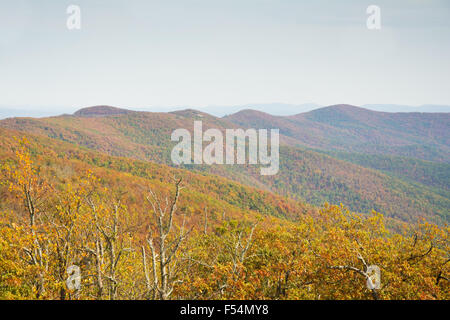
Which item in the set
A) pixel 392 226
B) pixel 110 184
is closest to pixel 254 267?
pixel 110 184

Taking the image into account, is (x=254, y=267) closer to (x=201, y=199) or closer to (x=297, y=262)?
(x=297, y=262)

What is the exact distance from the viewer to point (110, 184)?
237 feet

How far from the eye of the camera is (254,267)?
1875 cm
